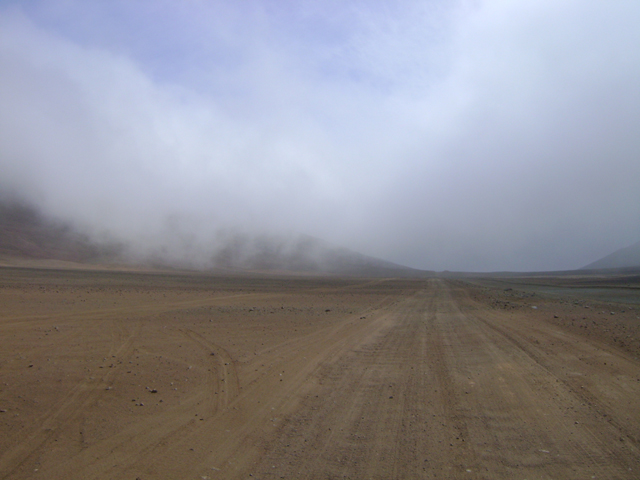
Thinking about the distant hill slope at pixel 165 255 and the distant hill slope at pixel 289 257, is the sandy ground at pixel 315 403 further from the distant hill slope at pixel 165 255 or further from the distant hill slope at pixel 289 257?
the distant hill slope at pixel 289 257

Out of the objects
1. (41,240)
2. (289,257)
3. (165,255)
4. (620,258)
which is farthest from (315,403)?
(620,258)

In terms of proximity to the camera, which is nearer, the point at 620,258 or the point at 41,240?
the point at 41,240

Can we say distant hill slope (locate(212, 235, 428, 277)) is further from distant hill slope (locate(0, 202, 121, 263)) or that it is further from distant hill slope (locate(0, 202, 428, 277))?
distant hill slope (locate(0, 202, 121, 263))

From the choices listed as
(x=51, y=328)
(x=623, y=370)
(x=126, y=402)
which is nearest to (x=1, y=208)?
(x=51, y=328)

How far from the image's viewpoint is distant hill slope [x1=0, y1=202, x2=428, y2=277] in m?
71.4

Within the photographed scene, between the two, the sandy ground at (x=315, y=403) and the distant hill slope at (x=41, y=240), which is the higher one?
the distant hill slope at (x=41, y=240)

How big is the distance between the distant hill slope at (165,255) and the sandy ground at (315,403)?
66.6 meters

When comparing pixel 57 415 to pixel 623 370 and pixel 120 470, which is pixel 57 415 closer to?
pixel 120 470

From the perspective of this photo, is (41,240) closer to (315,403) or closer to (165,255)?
(165,255)

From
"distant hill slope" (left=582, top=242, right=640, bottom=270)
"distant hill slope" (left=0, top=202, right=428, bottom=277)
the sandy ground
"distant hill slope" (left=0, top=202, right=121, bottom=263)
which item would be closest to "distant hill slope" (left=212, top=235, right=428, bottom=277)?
"distant hill slope" (left=0, top=202, right=428, bottom=277)

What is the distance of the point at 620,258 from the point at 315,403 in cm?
20700

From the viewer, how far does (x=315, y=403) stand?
6.69 metres

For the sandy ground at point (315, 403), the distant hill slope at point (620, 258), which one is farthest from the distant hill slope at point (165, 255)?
the distant hill slope at point (620, 258)

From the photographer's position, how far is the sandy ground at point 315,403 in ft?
15.4
